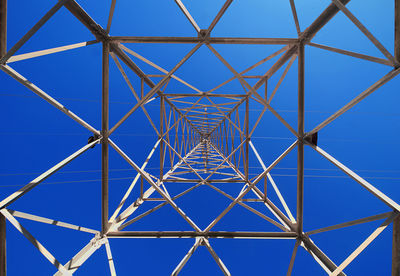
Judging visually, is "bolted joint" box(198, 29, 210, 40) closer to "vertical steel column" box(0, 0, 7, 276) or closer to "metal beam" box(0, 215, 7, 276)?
"vertical steel column" box(0, 0, 7, 276)

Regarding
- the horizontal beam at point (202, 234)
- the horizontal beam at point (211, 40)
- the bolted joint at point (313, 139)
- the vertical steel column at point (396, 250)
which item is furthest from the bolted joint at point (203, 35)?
the vertical steel column at point (396, 250)

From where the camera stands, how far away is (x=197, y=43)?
533 cm

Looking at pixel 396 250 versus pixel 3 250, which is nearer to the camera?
pixel 3 250

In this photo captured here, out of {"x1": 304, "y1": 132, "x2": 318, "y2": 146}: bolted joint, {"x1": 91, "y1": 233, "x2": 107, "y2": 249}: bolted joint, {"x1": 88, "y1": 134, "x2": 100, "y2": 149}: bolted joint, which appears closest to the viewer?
{"x1": 91, "y1": 233, "x2": 107, "y2": 249}: bolted joint

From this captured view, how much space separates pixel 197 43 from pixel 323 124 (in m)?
3.88

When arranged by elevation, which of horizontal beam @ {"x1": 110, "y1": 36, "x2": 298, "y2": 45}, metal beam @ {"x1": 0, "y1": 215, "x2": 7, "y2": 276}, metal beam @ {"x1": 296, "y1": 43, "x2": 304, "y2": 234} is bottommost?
metal beam @ {"x1": 0, "y1": 215, "x2": 7, "y2": 276}

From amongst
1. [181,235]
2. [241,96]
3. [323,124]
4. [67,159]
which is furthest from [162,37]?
[241,96]

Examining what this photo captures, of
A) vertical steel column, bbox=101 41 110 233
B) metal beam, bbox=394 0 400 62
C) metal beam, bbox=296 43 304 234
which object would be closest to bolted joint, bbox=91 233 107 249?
vertical steel column, bbox=101 41 110 233

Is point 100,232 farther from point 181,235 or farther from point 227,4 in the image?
point 227,4

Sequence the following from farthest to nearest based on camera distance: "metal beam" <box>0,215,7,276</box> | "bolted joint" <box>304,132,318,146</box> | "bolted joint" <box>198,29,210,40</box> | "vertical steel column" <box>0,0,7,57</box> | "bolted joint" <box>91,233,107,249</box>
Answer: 1. "bolted joint" <box>198,29,210,40</box>
2. "bolted joint" <box>304,132,318,146</box>
3. "bolted joint" <box>91,233,107,249</box>
4. "vertical steel column" <box>0,0,7,57</box>
5. "metal beam" <box>0,215,7,276</box>

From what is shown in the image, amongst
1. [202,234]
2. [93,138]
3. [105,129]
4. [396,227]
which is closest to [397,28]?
[396,227]

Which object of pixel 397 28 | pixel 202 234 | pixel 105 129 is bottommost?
pixel 202 234

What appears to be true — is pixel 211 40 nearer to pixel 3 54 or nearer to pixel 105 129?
pixel 105 129

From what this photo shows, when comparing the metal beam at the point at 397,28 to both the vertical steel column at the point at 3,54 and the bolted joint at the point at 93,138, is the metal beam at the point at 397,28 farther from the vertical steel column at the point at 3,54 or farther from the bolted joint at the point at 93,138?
the vertical steel column at the point at 3,54
